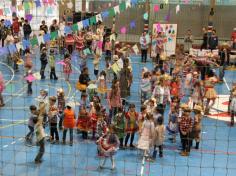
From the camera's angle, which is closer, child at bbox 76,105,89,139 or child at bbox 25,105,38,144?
child at bbox 25,105,38,144

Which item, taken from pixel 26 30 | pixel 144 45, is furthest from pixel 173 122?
pixel 26 30

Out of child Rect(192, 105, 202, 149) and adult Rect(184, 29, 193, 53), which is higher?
adult Rect(184, 29, 193, 53)

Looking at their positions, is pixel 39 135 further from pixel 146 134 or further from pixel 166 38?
pixel 166 38

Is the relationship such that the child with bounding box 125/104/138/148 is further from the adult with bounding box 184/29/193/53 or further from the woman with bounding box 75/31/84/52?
the adult with bounding box 184/29/193/53

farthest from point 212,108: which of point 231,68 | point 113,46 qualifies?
point 231,68

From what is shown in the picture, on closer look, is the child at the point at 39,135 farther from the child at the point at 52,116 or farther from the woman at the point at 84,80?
the woman at the point at 84,80

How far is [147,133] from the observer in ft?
25.7

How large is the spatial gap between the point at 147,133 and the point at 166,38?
8140mm

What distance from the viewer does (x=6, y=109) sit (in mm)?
10586

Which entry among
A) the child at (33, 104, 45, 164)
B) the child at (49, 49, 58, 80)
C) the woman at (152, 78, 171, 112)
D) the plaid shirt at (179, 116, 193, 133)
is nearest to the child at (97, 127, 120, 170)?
the child at (33, 104, 45, 164)

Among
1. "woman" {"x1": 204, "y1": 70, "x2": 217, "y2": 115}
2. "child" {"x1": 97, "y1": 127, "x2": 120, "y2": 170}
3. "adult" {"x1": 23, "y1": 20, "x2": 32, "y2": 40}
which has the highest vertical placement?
"adult" {"x1": 23, "y1": 20, "x2": 32, "y2": 40}

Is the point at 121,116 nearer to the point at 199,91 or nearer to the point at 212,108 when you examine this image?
the point at 199,91

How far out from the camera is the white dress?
7789mm

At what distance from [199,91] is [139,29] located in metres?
8.45
